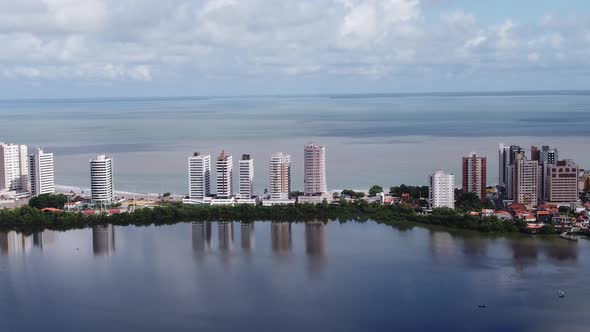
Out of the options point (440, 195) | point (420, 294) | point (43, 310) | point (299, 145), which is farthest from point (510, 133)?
point (43, 310)

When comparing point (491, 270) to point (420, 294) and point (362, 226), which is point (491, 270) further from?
point (362, 226)

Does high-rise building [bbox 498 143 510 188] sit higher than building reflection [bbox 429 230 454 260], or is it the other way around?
high-rise building [bbox 498 143 510 188]

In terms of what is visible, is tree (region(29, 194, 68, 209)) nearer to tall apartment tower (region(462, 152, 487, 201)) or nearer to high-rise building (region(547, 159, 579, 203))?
tall apartment tower (region(462, 152, 487, 201))

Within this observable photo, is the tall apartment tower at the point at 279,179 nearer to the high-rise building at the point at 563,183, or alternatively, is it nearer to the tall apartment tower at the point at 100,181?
the tall apartment tower at the point at 100,181

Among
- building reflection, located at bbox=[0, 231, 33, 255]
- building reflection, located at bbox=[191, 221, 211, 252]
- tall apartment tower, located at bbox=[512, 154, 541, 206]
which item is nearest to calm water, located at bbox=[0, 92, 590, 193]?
tall apartment tower, located at bbox=[512, 154, 541, 206]

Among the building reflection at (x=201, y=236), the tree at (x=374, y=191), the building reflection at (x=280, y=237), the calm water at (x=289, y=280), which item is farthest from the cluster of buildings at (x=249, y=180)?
the calm water at (x=289, y=280)
